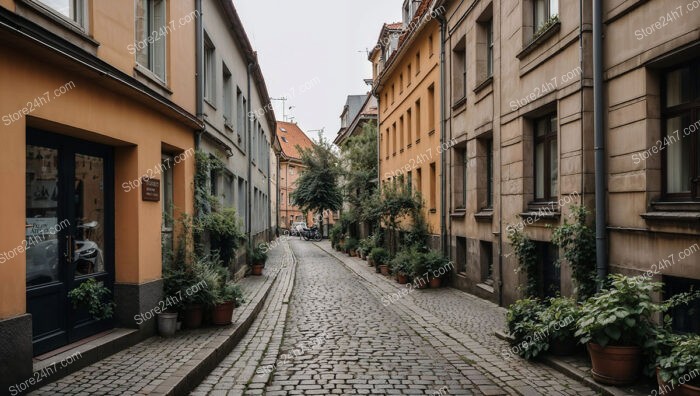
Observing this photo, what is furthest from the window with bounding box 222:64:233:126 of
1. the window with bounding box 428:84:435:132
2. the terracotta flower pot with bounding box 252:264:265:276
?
the window with bounding box 428:84:435:132

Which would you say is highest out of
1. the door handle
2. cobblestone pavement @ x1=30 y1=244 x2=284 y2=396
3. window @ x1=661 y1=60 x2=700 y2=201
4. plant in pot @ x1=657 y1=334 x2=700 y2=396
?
window @ x1=661 y1=60 x2=700 y2=201

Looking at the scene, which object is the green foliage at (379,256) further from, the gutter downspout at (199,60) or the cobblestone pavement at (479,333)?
the gutter downspout at (199,60)

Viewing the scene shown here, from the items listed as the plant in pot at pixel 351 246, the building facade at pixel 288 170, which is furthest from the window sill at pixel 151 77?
the building facade at pixel 288 170

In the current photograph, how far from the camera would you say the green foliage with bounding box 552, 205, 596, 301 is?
784cm

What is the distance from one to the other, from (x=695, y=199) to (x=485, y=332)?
3.97 m

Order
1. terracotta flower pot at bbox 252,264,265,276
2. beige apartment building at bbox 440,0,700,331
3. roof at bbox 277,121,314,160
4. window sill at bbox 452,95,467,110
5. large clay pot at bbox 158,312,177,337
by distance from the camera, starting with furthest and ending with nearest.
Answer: roof at bbox 277,121,314,160 < terracotta flower pot at bbox 252,264,265,276 < window sill at bbox 452,95,467,110 < large clay pot at bbox 158,312,177,337 < beige apartment building at bbox 440,0,700,331

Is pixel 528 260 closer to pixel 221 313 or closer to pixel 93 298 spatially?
pixel 221 313

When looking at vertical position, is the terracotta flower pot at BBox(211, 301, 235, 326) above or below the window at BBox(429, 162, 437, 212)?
below

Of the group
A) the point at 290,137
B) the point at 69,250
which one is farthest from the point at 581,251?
the point at 290,137

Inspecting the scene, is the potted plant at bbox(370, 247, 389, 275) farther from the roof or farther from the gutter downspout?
the roof

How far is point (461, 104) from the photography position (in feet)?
→ 49.3

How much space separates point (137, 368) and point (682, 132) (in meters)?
7.11

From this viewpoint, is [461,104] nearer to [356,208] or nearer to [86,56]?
[86,56]

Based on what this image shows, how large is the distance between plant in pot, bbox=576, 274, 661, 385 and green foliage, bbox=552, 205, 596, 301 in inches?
74.4
